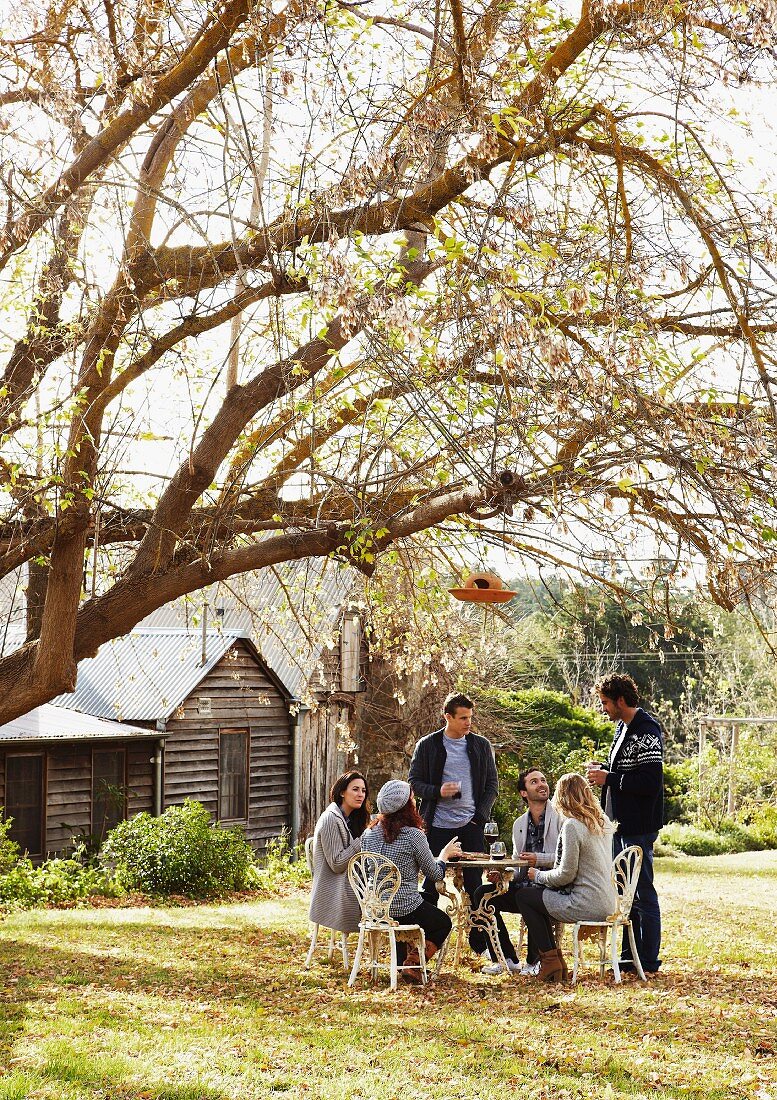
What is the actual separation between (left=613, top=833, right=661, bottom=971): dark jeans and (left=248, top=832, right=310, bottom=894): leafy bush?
8834 millimetres

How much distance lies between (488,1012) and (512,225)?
4398 mm

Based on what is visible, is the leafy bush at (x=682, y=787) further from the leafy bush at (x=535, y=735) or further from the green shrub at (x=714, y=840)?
the leafy bush at (x=535, y=735)

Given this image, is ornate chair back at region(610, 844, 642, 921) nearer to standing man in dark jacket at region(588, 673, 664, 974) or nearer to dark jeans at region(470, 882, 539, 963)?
standing man in dark jacket at region(588, 673, 664, 974)

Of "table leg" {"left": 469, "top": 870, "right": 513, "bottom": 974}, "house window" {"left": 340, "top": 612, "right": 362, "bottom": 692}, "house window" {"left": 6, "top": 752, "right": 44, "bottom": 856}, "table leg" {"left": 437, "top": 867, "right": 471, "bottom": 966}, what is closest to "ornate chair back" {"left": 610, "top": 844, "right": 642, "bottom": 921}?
"table leg" {"left": 469, "top": 870, "right": 513, "bottom": 974}

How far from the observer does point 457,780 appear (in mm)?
7984

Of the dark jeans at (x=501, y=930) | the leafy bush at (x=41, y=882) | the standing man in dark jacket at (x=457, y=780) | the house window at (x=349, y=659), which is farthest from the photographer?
the house window at (x=349, y=659)

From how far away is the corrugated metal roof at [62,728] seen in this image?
1577 centimetres

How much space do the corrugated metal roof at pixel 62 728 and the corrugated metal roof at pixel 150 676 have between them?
1.20 ft

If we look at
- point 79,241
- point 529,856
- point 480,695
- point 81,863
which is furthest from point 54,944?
point 480,695

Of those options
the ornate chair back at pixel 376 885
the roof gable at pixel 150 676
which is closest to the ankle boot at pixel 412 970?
the ornate chair back at pixel 376 885

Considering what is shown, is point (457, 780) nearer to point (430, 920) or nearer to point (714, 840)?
point (430, 920)

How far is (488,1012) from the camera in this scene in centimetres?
620

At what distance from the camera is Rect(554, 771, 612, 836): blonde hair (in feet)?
22.6

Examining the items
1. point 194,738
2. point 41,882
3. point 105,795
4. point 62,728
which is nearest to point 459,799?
point 41,882
